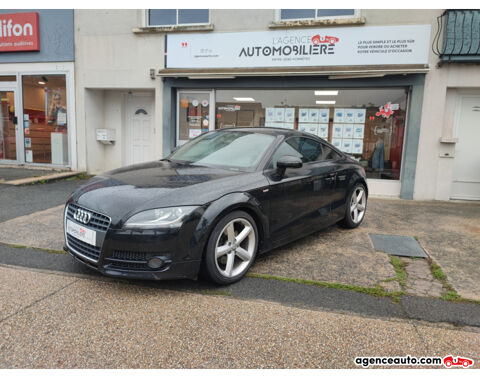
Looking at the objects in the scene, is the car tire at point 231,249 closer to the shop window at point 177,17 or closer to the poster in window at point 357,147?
the poster in window at point 357,147

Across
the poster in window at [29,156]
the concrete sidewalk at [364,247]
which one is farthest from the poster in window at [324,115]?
the poster in window at [29,156]

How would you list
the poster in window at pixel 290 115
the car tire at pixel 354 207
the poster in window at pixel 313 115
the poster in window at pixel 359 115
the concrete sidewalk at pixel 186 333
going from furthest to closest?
1. the poster in window at pixel 290 115
2. the poster in window at pixel 313 115
3. the poster in window at pixel 359 115
4. the car tire at pixel 354 207
5. the concrete sidewalk at pixel 186 333

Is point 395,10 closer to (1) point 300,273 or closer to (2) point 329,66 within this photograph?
(2) point 329,66

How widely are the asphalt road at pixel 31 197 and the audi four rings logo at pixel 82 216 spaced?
9.79ft

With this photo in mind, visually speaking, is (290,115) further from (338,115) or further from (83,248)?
(83,248)

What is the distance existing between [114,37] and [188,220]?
26.9 feet

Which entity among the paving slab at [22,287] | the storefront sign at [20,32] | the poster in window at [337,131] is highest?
the storefront sign at [20,32]

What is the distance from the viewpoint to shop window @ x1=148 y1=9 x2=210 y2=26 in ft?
29.5

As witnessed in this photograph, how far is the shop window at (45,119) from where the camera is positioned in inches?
409

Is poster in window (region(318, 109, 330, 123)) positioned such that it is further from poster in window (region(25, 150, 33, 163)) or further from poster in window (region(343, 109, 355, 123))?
poster in window (region(25, 150, 33, 163))

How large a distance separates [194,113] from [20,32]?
215 inches

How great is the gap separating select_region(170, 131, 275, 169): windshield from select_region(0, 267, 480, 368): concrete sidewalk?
1507mm

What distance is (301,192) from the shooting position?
4145 mm

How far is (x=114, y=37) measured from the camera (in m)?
9.45
